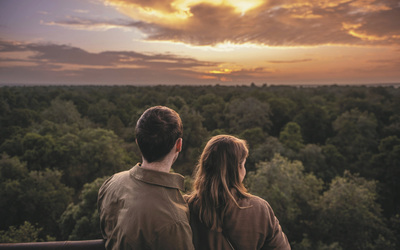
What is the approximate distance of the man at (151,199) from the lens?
1.55m

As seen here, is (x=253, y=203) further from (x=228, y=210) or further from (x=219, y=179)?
(x=219, y=179)

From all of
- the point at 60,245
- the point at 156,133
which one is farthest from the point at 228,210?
the point at 60,245

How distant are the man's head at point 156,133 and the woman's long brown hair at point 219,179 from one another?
0.41m

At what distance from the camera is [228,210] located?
194 centimetres

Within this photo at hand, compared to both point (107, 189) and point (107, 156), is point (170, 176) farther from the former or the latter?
point (107, 156)

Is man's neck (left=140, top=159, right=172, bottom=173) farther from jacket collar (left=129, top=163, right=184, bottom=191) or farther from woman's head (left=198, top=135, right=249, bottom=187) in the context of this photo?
woman's head (left=198, top=135, right=249, bottom=187)

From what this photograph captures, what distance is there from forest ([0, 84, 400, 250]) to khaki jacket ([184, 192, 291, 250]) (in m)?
2.48

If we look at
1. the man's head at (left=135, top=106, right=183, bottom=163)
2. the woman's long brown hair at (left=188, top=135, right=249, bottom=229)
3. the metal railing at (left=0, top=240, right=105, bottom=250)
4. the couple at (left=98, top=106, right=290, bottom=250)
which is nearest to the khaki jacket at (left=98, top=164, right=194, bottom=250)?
the couple at (left=98, top=106, right=290, bottom=250)

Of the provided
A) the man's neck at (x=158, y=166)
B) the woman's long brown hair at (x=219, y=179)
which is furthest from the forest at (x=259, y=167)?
the man's neck at (x=158, y=166)

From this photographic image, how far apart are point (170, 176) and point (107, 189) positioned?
0.51 metres

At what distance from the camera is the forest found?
18094 millimetres

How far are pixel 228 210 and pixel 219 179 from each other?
0.24 m

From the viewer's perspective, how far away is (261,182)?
19688mm

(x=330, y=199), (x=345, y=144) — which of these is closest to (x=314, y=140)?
(x=345, y=144)
